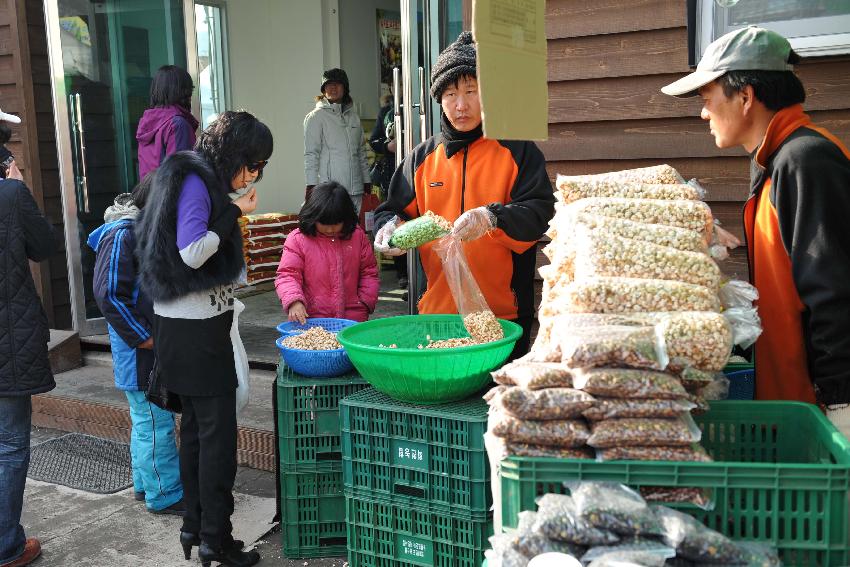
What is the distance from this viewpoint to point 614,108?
4.07 meters

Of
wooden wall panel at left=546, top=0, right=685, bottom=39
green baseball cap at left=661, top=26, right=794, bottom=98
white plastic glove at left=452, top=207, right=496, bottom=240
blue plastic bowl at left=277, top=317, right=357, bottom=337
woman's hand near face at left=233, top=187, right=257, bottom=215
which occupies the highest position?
wooden wall panel at left=546, top=0, right=685, bottom=39

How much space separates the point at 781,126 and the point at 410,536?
1.70 meters

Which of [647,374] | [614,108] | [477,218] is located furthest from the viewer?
[614,108]

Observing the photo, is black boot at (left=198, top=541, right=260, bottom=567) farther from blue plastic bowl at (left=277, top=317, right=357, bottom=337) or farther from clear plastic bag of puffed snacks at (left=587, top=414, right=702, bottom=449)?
clear plastic bag of puffed snacks at (left=587, top=414, right=702, bottom=449)

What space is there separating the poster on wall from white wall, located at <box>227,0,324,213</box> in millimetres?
928

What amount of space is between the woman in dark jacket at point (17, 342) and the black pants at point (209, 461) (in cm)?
68

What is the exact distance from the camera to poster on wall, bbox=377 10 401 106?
10.2 metres

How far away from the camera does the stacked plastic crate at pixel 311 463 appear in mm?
3285

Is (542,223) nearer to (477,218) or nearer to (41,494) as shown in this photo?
(477,218)

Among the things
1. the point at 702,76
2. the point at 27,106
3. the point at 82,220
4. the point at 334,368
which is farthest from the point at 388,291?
the point at 702,76

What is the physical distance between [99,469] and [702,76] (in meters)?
3.89

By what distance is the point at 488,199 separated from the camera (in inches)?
129

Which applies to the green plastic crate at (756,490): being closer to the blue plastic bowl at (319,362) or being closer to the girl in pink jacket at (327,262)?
the blue plastic bowl at (319,362)

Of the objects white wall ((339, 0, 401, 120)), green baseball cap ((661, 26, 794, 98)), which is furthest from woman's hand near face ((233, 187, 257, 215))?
white wall ((339, 0, 401, 120))
